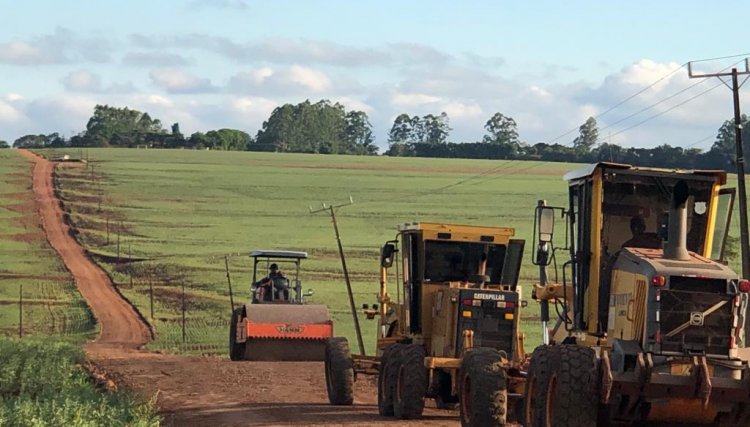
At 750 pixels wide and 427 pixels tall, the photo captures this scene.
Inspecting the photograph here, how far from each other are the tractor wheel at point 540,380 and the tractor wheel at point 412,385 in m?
4.54

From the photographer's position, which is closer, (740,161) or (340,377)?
(340,377)

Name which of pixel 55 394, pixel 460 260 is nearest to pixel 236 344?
pixel 55 394

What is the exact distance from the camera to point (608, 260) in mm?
14664

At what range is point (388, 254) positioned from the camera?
21328 mm

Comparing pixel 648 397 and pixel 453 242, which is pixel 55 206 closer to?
pixel 453 242

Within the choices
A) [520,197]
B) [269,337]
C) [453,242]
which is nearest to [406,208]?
[520,197]

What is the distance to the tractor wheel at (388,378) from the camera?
63.7 ft

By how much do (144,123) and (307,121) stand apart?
70.9 feet

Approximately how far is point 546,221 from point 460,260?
6276mm

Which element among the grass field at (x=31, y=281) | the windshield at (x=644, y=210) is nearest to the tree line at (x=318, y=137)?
the grass field at (x=31, y=281)

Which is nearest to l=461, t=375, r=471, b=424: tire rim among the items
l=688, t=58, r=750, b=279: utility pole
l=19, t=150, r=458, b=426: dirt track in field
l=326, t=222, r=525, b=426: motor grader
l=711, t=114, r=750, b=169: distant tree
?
l=326, t=222, r=525, b=426: motor grader

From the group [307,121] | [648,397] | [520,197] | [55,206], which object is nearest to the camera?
[648,397]

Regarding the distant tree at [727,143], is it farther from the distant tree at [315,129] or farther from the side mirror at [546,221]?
the distant tree at [315,129]

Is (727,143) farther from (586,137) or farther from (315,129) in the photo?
(315,129)
